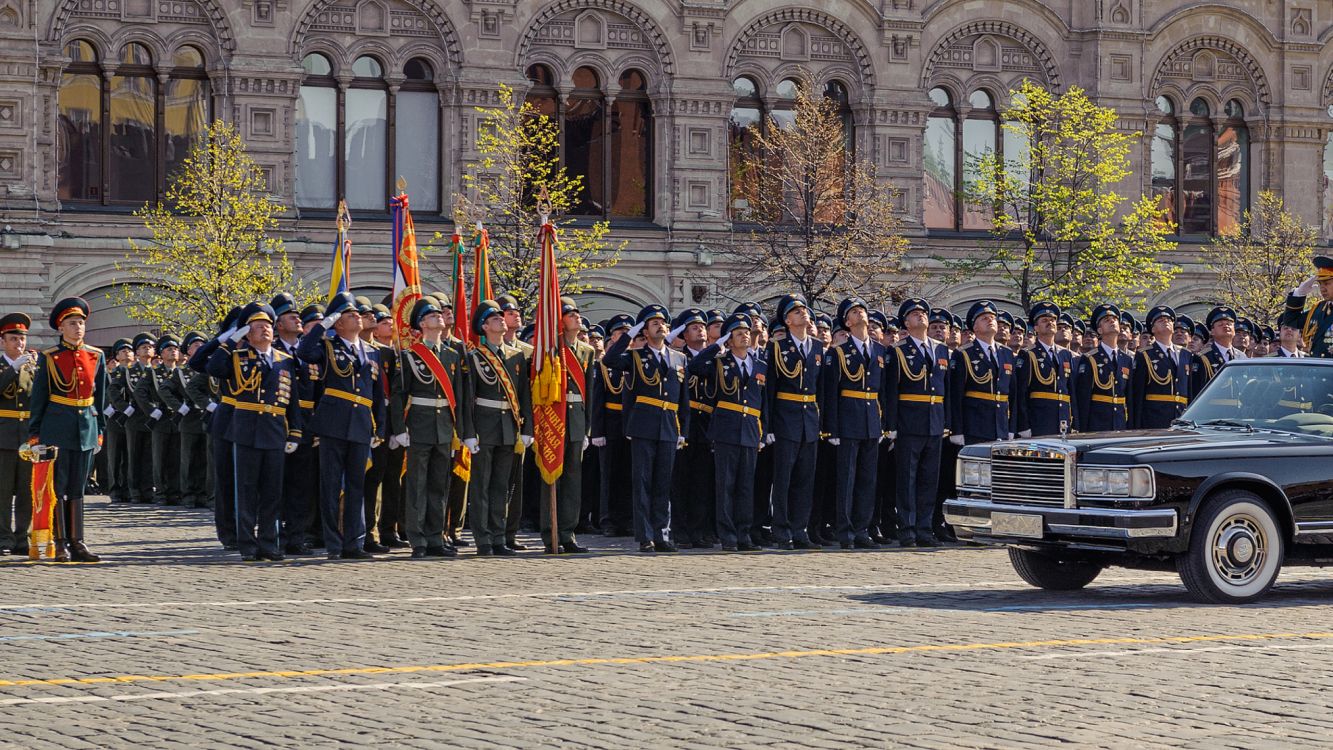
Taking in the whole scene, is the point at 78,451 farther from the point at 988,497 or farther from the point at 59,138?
the point at 59,138

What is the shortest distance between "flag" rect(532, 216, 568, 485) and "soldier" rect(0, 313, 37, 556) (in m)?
4.05

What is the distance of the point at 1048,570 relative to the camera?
46.8 feet

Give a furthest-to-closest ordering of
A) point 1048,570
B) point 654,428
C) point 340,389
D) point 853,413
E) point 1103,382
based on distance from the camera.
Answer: point 1103,382, point 853,413, point 654,428, point 340,389, point 1048,570

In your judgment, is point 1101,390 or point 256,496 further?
point 1101,390

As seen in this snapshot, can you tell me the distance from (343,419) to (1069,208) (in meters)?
23.0

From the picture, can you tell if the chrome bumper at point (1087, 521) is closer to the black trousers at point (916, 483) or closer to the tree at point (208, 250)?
the black trousers at point (916, 483)

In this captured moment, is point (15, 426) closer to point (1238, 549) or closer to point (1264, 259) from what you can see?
point (1238, 549)

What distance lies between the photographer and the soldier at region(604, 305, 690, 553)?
59.0 feet

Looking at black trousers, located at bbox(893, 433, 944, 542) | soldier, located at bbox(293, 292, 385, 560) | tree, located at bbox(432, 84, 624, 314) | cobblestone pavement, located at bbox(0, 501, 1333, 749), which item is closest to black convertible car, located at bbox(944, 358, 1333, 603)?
cobblestone pavement, located at bbox(0, 501, 1333, 749)

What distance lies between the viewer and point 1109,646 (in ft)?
36.1

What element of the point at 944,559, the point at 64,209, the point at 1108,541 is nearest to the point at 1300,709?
the point at 1108,541

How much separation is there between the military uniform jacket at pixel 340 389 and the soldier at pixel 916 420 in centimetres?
488

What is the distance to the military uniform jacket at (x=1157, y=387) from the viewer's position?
66.0 ft

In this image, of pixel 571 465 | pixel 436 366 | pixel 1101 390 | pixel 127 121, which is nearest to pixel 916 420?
pixel 1101 390
